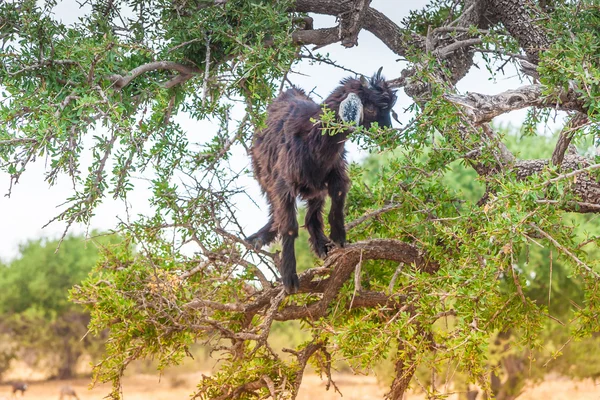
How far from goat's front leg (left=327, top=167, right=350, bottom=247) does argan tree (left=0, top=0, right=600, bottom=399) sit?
0.45 feet

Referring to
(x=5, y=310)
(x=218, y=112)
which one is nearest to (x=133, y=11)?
(x=218, y=112)

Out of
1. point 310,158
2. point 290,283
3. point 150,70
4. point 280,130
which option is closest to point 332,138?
point 310,158

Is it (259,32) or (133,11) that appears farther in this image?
(133,11)

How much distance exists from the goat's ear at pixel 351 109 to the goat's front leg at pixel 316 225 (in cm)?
99

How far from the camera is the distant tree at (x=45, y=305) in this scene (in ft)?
47.4

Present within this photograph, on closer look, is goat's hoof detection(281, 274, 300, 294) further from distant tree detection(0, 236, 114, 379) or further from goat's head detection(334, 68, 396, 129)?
distant tree detection(0, 236, 114, 379)

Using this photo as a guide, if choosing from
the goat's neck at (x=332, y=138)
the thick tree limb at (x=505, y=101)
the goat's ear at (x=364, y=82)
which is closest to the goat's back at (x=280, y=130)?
the goat's neck at (x=332, y=138)

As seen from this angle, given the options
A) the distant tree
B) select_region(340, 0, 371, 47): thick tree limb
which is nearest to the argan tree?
select_region(340, 0, 371, 47): thick tree limb

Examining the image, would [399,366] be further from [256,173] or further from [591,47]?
[591,47]

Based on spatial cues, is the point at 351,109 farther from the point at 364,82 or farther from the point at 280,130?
the point at 280,130

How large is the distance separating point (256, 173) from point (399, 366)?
194 cm

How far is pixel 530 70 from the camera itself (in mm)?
4699

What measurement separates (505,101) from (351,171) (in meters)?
1.82

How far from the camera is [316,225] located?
5262 millimetres
